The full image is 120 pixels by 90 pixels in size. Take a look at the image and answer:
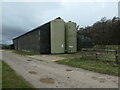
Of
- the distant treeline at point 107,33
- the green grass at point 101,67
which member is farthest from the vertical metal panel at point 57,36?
the distant treeline at point 107,33

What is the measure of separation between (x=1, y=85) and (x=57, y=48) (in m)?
19.3

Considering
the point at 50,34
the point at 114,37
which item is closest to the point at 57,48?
the point at 50,34

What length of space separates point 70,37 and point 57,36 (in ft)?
9.14

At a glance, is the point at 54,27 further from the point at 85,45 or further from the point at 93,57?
the point at 93,57

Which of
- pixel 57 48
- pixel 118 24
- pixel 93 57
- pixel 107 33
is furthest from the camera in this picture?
pixel 107 33

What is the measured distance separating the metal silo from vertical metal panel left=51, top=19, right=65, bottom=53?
1.01 meters

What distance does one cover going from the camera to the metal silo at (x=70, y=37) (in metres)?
25.2

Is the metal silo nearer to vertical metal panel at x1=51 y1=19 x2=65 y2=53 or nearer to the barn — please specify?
the barn

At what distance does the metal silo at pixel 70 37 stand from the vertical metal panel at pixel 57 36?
101cm

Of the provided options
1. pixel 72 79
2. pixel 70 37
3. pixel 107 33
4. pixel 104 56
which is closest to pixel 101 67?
pixel 104 56

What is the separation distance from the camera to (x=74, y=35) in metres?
26.0

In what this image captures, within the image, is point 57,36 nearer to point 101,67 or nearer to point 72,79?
point 101,67

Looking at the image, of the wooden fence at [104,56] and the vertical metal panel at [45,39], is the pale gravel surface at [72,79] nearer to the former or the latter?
the wooden fence at [104,56]

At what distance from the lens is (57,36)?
24312 mm
